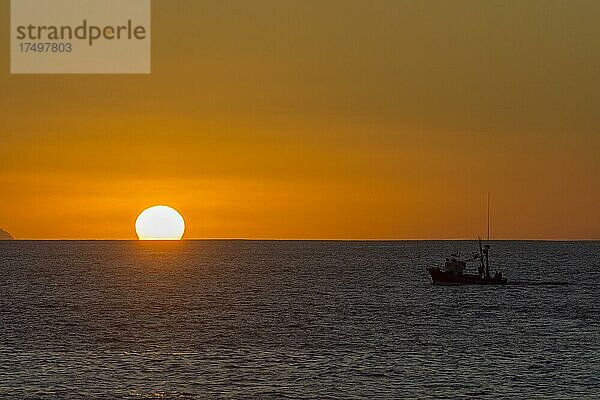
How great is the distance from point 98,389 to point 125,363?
9.85 metres

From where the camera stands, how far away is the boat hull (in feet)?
490

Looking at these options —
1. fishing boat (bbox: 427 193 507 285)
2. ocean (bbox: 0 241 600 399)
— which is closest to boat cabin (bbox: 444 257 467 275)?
fishing boat (bbox: 427 193 507 285)

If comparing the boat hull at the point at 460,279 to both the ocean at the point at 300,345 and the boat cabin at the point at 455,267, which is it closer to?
the boat cabin at the point at 455,267

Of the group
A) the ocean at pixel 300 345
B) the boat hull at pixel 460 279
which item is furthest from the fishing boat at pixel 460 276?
the ocean at pixel 300 345

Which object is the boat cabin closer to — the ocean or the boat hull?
the boat hull

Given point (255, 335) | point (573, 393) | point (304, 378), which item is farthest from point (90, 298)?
point (573, 393)

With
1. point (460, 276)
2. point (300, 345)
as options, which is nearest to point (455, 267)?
point (460, 276)

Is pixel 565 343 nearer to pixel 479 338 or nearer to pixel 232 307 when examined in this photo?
pixel 479 338

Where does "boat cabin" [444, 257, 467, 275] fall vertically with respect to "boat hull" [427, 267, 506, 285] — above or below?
above

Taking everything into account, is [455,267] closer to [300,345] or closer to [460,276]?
[460,276]

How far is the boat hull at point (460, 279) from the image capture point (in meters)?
149

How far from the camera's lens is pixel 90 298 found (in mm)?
131000

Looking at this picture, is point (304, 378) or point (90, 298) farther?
point (90, 298)

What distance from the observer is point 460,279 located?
153 m
